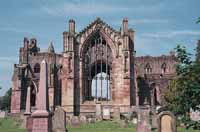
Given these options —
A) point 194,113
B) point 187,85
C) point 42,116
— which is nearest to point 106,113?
point 194,113

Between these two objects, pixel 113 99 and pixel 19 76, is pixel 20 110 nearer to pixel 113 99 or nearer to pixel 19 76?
pixel 19 76

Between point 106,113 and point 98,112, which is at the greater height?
point 98,112

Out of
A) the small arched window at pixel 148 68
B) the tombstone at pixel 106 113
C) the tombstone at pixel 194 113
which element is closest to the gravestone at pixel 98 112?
the tombstone at pixel 106 113

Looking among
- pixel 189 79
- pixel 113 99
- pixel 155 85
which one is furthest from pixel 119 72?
pixel 189 79

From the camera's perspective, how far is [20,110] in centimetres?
5581

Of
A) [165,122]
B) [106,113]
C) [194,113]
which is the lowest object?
[106,113]

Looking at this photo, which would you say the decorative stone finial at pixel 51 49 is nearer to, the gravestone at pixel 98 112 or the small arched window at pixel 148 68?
the small arched window at pixel 148 68

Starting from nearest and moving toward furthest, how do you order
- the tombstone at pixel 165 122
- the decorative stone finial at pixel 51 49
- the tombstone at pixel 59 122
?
the tombstone at pixel 165 122 < the tombstone at pixel 59 122 < the decorative stone finial at pixel 51 49

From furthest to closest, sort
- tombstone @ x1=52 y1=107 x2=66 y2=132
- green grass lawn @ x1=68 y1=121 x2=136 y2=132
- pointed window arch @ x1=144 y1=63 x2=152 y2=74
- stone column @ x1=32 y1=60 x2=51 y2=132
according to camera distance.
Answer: pointed window arch @ x1=144 y1=63 x2=152 y2=74 < green grass lawn @ x1=68 y1=121 x2=136 y2=132 < tombstone @ x1=52 y1=107 x2=66 y2=132 < stone column @ x1=32 y1=60 x2=51 y2=132

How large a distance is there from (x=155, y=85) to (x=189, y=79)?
50109 millimetres

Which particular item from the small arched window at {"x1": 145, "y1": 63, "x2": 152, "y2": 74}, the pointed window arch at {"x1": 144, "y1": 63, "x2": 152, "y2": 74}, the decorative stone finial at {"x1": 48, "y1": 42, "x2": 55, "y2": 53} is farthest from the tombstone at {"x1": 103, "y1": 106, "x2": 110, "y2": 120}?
the decorative stone finial at {"x1": 48, "y1": 42, "x2": 55, "y2": 53}

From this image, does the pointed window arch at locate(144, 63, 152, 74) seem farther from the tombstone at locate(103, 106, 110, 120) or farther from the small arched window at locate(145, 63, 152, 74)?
the tombstone at locate(103, 106, 110, 120)

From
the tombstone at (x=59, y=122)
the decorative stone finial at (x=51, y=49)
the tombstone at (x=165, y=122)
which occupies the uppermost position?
the decorative stone finial at (x=51, y=49)

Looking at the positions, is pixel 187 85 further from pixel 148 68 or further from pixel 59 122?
pixel 148 68
